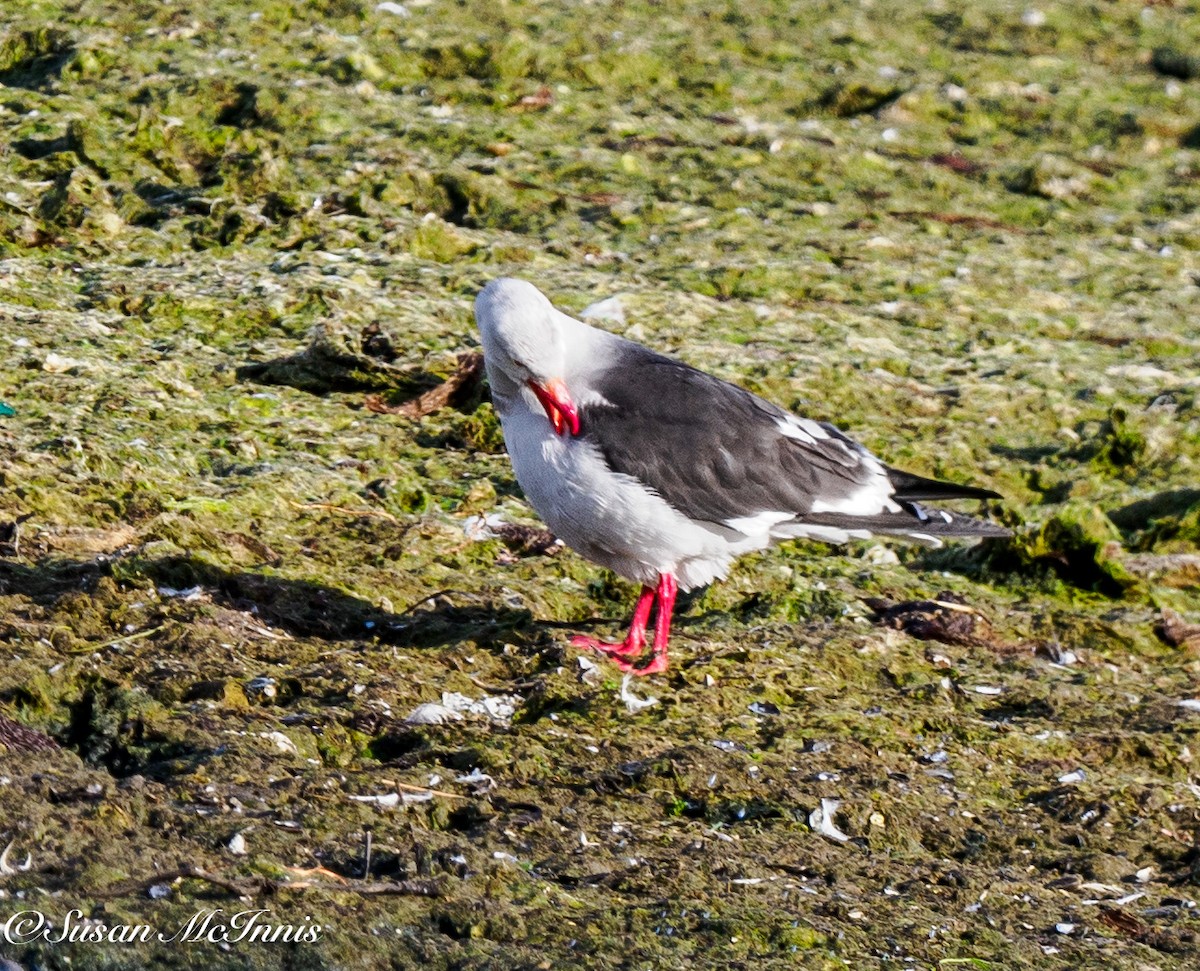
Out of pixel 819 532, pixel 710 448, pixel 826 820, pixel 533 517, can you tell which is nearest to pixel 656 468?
pixel 710 448

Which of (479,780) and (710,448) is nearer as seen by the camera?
(479,780)

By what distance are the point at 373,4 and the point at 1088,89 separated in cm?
552

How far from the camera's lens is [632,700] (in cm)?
502

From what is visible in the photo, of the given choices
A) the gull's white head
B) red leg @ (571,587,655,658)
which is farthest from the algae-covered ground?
the gull's white head

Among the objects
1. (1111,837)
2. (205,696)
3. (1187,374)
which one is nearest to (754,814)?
(1111,837)

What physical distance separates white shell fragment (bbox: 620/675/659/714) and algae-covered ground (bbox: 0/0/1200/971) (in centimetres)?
2

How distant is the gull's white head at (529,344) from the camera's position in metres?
5.36

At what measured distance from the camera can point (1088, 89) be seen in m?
12.1

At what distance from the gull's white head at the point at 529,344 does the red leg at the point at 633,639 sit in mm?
691

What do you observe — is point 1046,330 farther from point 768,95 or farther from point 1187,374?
point 768,95

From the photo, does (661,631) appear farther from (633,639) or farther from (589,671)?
(589,671)
